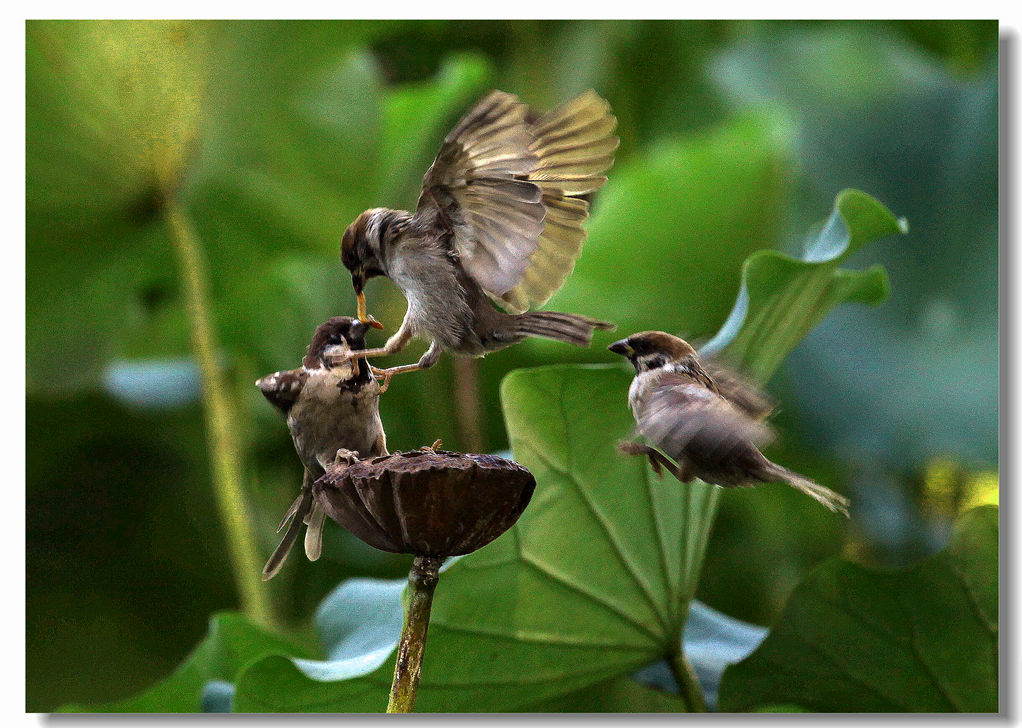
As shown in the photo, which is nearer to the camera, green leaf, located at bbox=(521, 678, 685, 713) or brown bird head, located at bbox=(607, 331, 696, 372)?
brown bird head, located at bbox=(607, 331, 696, 372)

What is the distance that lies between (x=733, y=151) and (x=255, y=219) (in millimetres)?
685

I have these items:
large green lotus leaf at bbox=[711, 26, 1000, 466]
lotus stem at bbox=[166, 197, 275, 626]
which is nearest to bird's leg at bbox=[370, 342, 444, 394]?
lotus stem at bbox=[166, 197, 275, 626]

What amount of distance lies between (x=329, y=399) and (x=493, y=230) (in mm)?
110

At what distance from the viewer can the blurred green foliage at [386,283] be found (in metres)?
1.42

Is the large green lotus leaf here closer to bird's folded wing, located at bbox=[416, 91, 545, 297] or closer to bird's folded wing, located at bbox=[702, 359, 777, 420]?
bird's folded wing, located at bbox=[702, 359, 777, 420]

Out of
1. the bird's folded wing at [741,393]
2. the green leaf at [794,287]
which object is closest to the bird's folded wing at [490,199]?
the bird's folded wing at [741,393]

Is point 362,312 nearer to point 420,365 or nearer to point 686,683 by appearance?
point 420,365

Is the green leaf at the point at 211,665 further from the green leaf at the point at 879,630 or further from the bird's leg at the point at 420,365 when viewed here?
the bird's leg at the point at 420,365

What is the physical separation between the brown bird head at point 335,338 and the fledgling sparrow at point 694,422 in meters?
0.12

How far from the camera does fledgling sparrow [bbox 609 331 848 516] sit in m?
0.46

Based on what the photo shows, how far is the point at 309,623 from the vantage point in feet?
5.65

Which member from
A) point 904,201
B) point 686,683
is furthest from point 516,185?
point 904,201
